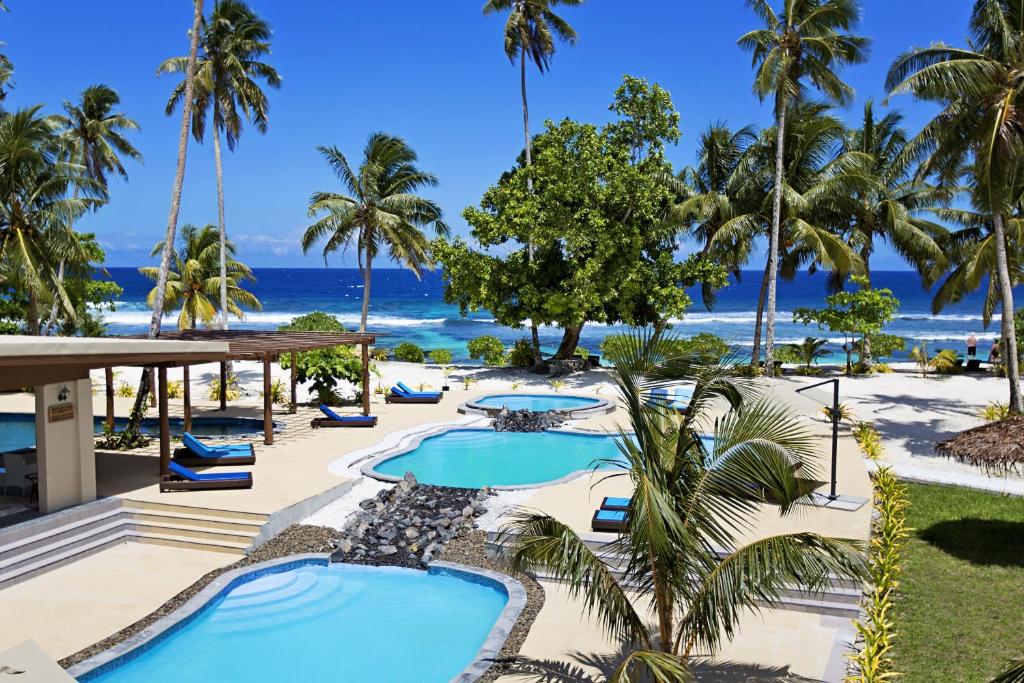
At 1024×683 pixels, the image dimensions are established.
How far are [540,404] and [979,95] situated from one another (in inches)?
541

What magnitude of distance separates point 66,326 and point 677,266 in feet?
74.2

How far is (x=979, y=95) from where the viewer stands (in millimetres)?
16359

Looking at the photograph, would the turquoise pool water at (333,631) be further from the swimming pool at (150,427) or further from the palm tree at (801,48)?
the palm tree at (801,48)

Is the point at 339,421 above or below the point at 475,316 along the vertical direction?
below

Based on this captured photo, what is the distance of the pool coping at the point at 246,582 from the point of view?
7.87 m

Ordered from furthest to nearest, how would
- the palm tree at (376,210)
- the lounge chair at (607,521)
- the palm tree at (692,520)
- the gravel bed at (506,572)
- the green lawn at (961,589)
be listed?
the palm tree at (376,210) → the lounge chair at (607,521) → the green lawn at (961,589) → the gravel bed at (506,572) → the palm tree at (692,520)

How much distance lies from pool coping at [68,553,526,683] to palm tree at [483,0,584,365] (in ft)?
56.1

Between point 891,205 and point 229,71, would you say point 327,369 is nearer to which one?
point 229,71

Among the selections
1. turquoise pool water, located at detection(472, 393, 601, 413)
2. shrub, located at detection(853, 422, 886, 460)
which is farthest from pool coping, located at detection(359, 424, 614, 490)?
shrub, located at detection(853, 422, 886, 460)

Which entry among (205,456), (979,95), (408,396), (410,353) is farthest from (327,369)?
(979,95)

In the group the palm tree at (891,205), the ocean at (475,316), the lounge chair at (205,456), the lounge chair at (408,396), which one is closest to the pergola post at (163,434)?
the lounge chair at (205,456)

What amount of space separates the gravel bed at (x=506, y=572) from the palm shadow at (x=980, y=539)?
20.3 ft

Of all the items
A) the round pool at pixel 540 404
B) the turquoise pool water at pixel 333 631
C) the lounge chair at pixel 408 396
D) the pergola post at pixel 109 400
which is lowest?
the turquoise pool water at pixel 333 631

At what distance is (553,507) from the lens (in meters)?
12.7
